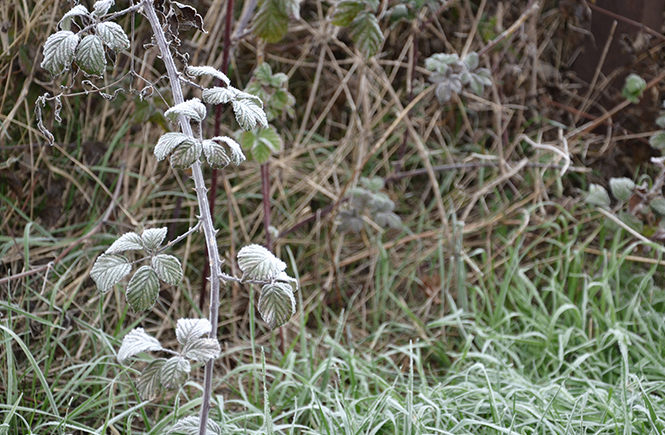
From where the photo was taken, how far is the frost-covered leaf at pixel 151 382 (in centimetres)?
86

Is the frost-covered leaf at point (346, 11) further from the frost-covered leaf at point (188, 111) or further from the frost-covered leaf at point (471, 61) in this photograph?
the frost-covered leaf at point (188, 111)

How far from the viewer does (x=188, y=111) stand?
0.82 m

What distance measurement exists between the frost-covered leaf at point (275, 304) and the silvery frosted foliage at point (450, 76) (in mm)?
1097

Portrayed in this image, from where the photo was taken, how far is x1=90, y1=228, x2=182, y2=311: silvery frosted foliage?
867mm

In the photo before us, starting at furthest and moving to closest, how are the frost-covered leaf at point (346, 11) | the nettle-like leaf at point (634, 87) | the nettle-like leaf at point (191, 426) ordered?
the nettle-like leaf at point (634, 87), the frost-covered leaf at point (346, 11), the nettle-like leaf at point (191, 426)

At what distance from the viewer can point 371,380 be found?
1557 mm

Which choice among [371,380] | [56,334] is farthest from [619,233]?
[56,334]

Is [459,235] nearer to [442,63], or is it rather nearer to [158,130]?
[442,63]

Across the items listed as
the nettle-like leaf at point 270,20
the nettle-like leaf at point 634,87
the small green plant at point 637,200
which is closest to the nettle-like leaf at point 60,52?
the nettle-like leaf at point 270,20

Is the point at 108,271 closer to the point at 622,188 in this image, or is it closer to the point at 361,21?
the point at 361,21

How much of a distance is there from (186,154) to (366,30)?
90 centimetres

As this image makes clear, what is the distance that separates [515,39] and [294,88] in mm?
959

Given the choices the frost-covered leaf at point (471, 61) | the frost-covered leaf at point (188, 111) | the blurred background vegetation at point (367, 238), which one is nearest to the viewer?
the frost-covered leaf at point (188, 111)

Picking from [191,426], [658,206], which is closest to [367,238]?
[658,206]
